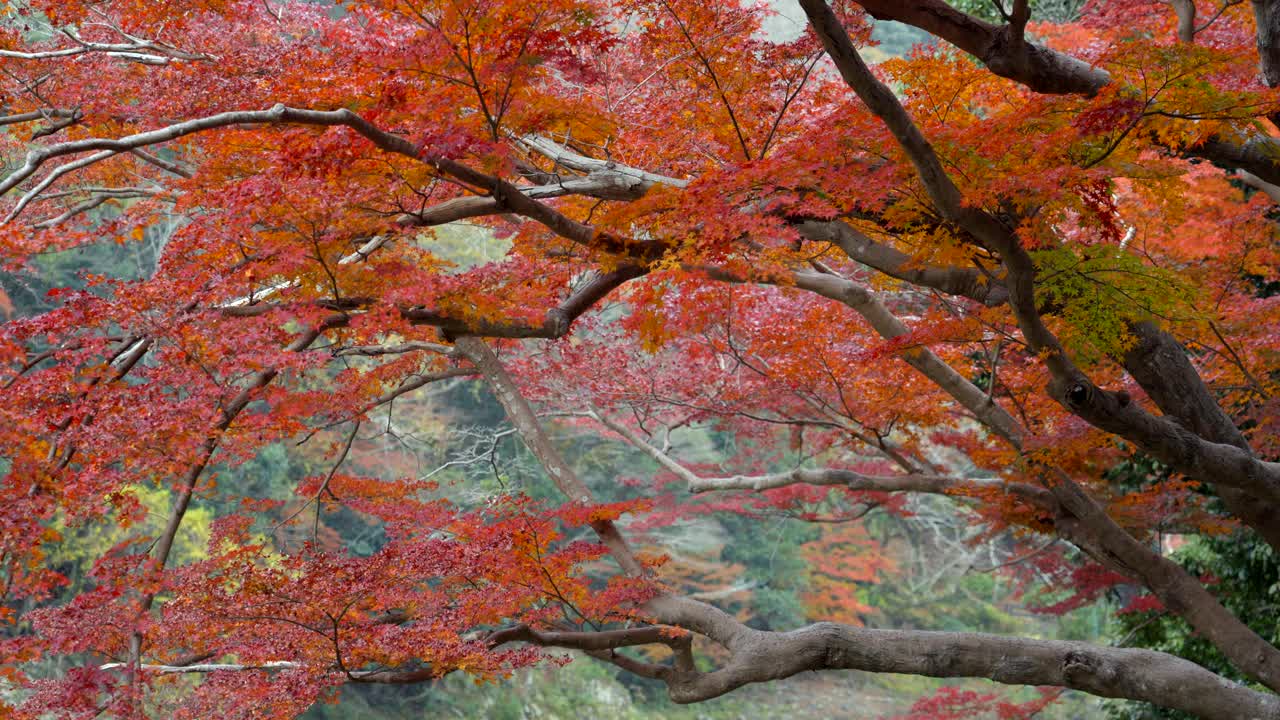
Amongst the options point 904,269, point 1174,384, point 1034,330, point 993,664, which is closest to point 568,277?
point 904,269

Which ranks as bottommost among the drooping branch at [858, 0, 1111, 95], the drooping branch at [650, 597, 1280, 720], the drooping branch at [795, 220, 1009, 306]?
the drooping branch at [650, 597, 1280, 720]

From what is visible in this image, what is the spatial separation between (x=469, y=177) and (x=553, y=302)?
7.52 ft

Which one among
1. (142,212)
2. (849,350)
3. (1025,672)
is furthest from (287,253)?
(849,350)

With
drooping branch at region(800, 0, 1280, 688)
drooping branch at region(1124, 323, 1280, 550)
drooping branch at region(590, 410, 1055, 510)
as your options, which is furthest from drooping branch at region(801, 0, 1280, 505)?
drooping branch at region(590, 410, 1055, 510)

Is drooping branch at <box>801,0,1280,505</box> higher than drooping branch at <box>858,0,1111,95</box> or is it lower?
lower

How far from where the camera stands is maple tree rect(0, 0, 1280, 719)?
326 cm

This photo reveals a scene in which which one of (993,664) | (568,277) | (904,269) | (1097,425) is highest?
(568,277)

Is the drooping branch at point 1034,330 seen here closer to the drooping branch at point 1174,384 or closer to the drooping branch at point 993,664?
the drooping branch at point 1174,384

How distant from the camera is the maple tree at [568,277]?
128 inches

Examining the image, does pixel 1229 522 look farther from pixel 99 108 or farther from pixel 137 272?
pixel 137 272

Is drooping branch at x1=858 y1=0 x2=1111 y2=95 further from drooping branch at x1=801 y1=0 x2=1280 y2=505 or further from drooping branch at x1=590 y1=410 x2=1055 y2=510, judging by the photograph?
drooping branch at x1=590 y1=410 x2=1055 y2=510

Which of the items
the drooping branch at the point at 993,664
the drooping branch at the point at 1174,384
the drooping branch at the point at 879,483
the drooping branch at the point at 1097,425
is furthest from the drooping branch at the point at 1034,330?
the drooping branch at the point at 879,483

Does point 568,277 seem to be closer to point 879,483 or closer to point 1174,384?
point 879,483

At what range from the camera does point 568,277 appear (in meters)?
5.51
